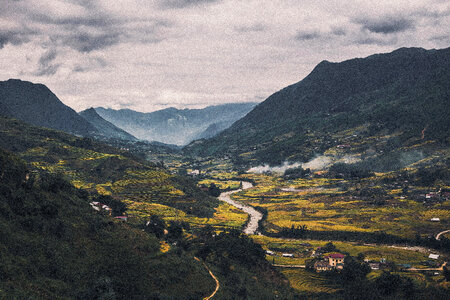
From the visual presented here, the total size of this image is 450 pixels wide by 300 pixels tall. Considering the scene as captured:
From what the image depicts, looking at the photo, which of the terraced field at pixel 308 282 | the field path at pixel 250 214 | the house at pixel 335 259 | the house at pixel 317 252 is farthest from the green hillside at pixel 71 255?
the field path at pixel 250 214

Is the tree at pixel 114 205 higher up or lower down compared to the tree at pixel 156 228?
higher up

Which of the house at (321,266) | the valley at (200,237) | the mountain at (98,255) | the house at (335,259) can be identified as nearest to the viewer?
the mountain at (98,255)

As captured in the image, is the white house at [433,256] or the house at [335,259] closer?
the house at [335,259]

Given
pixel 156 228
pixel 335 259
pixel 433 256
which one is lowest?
pixel 433 256

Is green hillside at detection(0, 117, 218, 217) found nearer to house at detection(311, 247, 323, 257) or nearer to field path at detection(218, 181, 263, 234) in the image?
field path at detection(218, 181, 263, 234)

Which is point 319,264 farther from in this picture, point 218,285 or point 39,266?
point 39,266

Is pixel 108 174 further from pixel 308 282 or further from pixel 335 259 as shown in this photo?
pixel 335 259

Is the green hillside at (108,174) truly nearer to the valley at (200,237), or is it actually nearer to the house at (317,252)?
the valley at (200,237)

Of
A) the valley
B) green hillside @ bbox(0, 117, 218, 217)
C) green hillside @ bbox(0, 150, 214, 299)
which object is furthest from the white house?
green hillside @ bbox(0, 117, 218, 217)

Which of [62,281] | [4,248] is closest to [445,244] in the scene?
[62,281]

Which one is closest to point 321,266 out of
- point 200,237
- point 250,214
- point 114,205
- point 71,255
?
point 200,237

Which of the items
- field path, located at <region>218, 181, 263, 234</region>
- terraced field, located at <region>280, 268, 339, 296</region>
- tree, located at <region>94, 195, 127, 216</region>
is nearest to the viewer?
terraced field, located at <region>280, 268, 339, 296</region>

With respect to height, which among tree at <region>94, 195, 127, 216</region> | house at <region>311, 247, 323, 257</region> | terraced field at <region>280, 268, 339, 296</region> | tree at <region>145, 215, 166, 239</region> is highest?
tree at <region>94, 195, 127, 216</region>

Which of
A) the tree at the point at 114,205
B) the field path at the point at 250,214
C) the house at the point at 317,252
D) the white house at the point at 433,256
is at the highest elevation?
the tree at the point at 114,205
